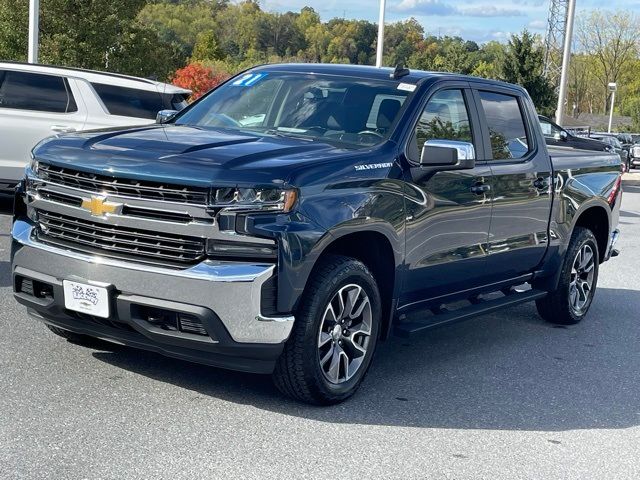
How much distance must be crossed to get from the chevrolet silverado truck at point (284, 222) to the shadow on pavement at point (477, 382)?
32cm

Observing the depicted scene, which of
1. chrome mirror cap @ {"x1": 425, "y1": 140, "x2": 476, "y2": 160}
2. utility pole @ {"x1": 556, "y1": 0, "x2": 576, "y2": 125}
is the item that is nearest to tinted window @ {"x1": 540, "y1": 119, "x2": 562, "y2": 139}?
utility pole @ {"x1": 556, "y1": 0, "x2": 576, "y2": 125}

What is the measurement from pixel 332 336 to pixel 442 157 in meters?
1.30

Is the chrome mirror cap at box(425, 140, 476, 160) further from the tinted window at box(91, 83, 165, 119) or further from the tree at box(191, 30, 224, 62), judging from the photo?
the tree at box(191, 30, 224, 62)

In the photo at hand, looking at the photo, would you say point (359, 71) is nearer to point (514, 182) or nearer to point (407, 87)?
point (407, 87)

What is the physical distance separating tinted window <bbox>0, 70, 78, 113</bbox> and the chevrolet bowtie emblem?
7.65 m

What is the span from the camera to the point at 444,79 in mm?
6805

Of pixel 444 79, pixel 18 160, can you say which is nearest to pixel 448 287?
pixel 444 79

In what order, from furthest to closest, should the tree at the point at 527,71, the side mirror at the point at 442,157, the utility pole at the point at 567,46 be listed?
the tree at the point at 527,71 < the utility pole at the point at 567,46 < the side mirror at the point at 442,157

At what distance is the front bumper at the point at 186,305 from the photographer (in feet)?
16.5

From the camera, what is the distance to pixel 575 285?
8.55 meters

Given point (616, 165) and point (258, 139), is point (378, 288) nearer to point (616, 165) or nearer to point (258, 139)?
point (258, 139)

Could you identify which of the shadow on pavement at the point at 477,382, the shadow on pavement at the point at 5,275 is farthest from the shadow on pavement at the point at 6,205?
the shadow on pavement at the point at 477,382

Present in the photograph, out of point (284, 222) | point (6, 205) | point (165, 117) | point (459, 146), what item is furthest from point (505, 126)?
point (6, 205)

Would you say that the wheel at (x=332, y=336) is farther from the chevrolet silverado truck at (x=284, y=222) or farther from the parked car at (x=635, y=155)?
the parked car at (x=635, y=155)
